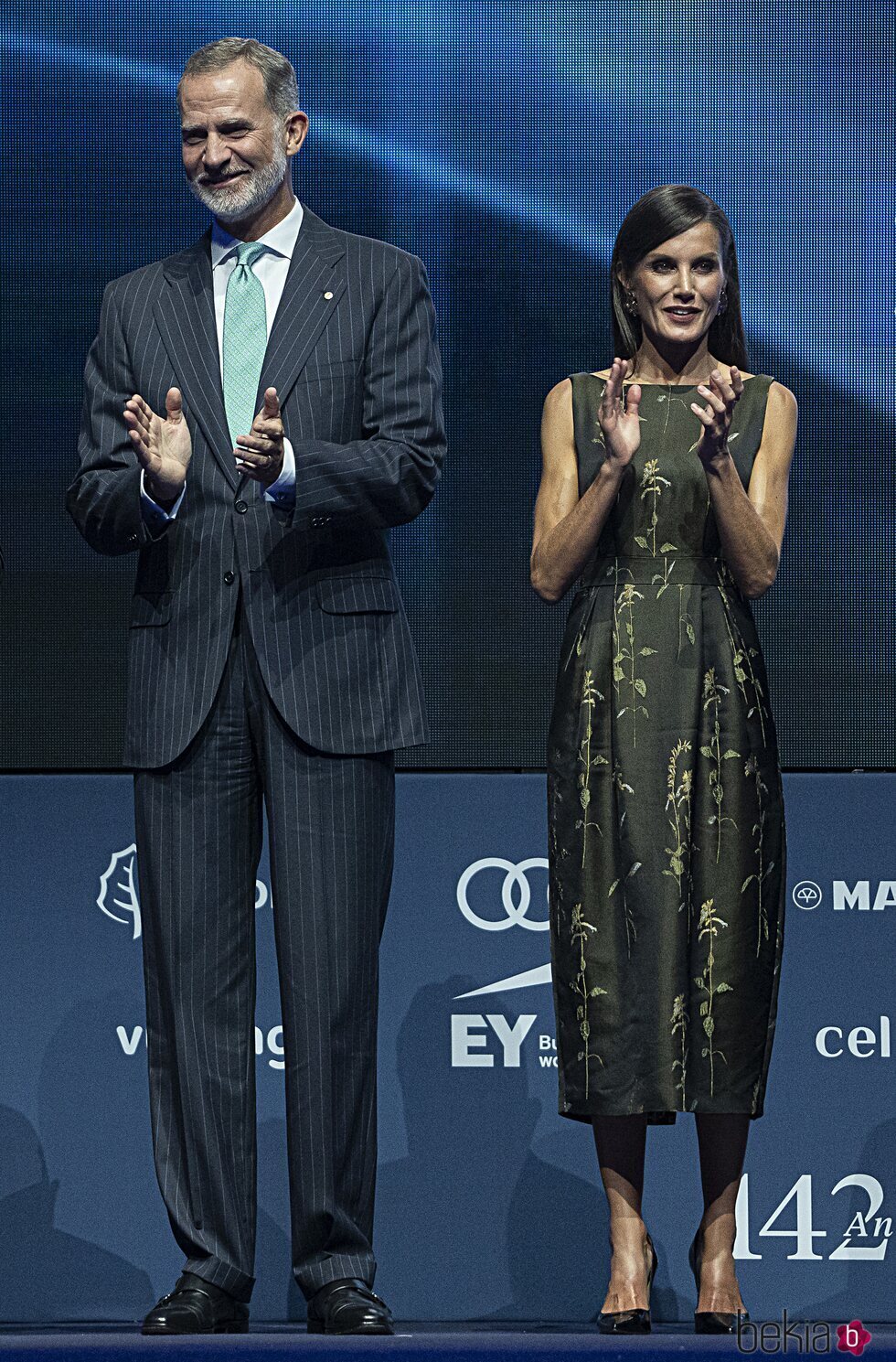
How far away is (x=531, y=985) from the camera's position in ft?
11.8

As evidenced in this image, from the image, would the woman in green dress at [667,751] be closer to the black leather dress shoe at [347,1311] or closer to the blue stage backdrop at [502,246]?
the black leather dress shoe at [347,1311]

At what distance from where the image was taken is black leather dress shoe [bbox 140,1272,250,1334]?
2.55 metres

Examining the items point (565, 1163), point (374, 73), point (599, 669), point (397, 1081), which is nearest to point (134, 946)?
point (397, 1081)

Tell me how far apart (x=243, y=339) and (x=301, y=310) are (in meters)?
0.09

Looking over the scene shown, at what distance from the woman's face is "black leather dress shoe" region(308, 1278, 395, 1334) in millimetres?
1321

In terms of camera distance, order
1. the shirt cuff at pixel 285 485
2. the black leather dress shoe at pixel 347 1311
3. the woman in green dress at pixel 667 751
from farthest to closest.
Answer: the woman in green dress at pixel 667 751 < the shirt cuff at pixel 285 485 < the black leather dress shoe at pixel 347 1311

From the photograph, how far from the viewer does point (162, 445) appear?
8.93 feet

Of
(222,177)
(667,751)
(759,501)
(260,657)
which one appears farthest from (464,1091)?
(222,177)

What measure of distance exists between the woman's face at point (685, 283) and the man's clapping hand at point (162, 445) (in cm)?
67

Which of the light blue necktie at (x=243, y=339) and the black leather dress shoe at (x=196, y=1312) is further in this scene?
the light blue necktie at (x=243, y=339)

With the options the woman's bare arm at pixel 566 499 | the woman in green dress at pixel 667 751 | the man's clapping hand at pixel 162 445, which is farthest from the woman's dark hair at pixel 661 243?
the man's clapping hand at pixel 162 445

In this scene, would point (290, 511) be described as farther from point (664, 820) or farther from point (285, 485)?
point (664, 820)

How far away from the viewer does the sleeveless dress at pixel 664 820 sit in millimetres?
2771
